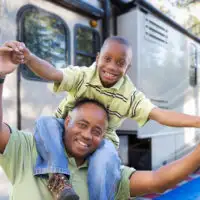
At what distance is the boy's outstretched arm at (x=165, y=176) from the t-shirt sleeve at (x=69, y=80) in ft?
1.94

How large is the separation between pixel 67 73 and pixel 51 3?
47.8 inches

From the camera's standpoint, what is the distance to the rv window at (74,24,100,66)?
9.00 ft

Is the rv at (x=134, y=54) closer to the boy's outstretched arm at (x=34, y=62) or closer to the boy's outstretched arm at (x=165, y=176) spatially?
the boy's outstretched arm at (x=34, y=62)

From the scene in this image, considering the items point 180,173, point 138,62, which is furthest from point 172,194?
point 180,173

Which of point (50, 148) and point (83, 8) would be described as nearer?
point (50, 148)

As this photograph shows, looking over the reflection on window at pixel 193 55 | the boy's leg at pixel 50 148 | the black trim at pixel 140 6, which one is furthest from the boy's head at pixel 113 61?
the reflection on window at pixel 193 55

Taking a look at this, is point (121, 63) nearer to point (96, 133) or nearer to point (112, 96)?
point (112, 96)

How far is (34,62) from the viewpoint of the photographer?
4.33ft

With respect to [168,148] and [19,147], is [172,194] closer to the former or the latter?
[168,148]

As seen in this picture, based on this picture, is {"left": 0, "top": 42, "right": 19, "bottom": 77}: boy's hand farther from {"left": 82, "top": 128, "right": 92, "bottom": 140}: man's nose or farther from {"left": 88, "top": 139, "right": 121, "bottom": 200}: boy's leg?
{"left": 88, "top": 139, "right": 121, "bottom": 200}: boy's leg

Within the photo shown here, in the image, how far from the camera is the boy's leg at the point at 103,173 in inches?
52.7

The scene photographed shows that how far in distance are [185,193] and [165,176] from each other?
2247mm

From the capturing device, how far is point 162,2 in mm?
9273

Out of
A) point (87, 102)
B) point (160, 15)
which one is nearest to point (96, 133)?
point (87, 102)
